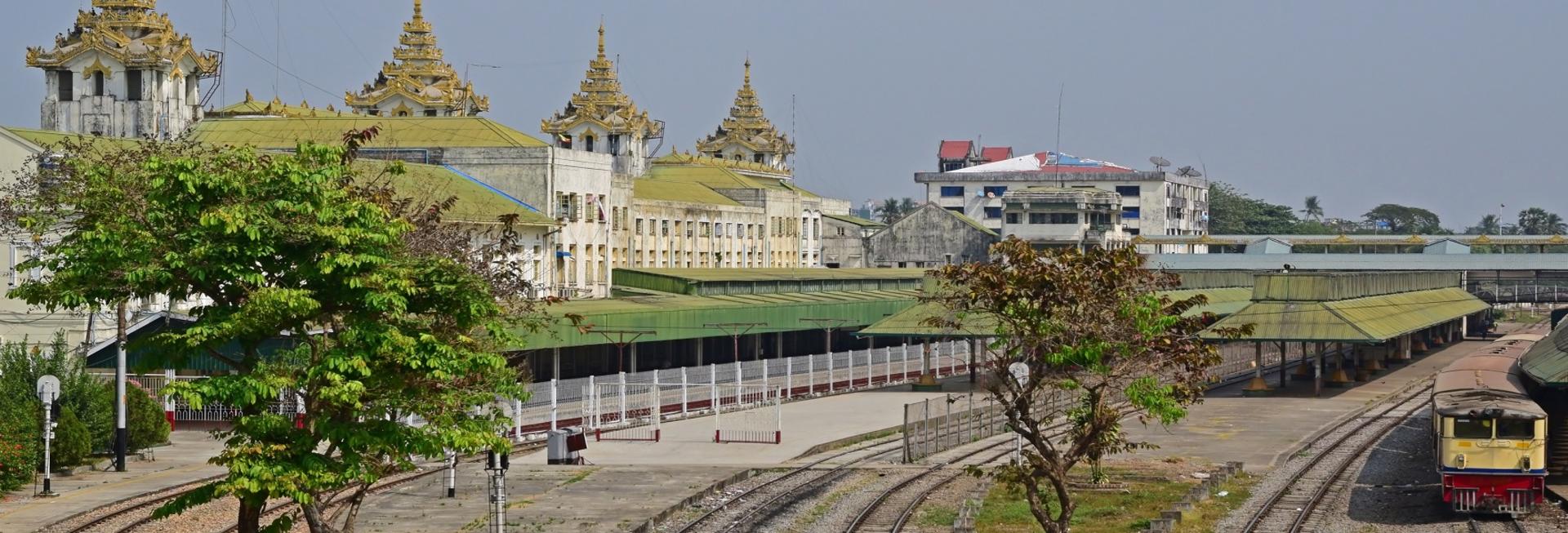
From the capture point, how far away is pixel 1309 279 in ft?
197

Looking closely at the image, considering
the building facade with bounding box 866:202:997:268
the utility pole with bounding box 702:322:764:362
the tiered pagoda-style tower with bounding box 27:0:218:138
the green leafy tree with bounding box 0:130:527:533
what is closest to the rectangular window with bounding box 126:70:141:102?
the tiered pagoda-style tower with bounding box 27:0:218:138

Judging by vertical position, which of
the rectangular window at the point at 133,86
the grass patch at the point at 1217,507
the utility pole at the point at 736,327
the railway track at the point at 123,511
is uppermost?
the rectangular window at the point at 133,86

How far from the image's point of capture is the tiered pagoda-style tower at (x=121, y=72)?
3167 inches

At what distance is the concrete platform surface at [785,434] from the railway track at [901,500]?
12.9ft

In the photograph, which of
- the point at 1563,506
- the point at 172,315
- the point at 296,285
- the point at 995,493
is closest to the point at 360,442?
the point at 296,285

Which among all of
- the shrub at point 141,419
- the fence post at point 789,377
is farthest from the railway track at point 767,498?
the fence post at point 789,377

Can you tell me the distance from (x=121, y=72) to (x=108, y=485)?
50418 mm

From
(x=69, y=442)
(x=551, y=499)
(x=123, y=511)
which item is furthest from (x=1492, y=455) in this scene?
(x=69, y=442)

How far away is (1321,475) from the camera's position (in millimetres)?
37844

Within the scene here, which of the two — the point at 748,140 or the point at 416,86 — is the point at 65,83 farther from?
the point at 748,140

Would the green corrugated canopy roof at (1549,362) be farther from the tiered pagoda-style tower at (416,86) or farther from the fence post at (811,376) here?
the tiered pagoda-style tower at (416,86)

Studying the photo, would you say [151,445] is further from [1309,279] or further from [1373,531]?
[1309,279]

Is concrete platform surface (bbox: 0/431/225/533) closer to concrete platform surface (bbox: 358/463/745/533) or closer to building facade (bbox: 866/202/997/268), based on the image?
concrete platform surface (bbox: 358/463/745/533)

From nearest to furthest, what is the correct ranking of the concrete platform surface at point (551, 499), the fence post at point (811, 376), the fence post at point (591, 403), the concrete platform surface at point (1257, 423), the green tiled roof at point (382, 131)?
the concrete platform surface at point (551, 499), the concrete platform surface at point (1257, 423), the fence post at point (591, 403), the fence post at point (811, 376), the green tiled roof at point (382, 131)
